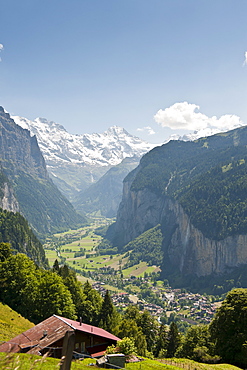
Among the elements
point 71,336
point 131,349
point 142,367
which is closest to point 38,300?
point 131,349

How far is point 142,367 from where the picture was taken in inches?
1213

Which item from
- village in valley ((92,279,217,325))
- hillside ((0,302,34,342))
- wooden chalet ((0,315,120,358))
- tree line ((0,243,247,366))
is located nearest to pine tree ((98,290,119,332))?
tree line ((0,243,247,366))

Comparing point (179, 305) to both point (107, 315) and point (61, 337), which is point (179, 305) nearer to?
point (107, 315)

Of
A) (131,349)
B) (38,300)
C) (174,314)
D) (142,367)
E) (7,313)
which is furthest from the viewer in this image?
(174,314)

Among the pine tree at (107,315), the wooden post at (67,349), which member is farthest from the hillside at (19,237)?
the wooden post at (67,349)

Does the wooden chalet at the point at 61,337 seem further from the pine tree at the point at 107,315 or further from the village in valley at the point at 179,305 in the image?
the village in valley at the point at 179,305

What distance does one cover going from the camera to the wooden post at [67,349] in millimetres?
6664

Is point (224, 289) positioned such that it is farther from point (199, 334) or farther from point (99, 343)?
point (99, 343)

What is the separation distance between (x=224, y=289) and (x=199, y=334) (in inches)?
5325

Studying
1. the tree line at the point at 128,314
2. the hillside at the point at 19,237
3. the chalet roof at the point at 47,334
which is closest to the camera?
the chalet roof at the point at 47,334

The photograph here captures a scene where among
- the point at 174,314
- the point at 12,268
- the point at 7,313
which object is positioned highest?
the point at 12,268

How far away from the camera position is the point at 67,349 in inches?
267

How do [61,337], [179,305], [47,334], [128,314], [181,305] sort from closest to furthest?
[61,337], [47,334], [128,314], [181,305], [179,305]

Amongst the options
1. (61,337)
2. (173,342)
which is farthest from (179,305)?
(61,337)
